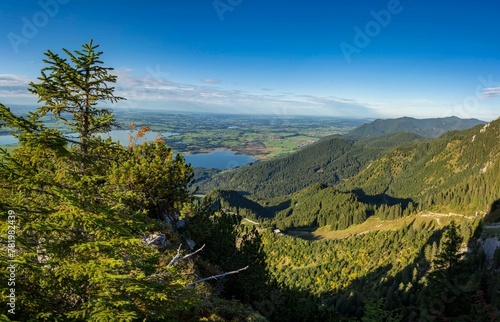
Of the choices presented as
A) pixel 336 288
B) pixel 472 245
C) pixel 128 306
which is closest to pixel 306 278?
pixel 336 288

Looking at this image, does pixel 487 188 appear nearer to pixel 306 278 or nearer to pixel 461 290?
pixel 306 278

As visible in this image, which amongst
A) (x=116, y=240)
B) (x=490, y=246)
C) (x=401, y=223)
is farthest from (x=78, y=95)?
(x=401, y=223)

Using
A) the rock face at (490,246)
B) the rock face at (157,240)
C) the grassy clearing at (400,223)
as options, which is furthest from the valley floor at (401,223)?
the rock face at (157,240)

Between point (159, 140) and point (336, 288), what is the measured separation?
10794 centimetres

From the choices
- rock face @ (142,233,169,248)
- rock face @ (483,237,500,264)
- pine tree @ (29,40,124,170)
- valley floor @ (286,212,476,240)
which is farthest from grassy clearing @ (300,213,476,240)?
pine tree @ (29,40,124,170)

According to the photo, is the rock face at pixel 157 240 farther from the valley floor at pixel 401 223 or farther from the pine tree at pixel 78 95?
the valley floor at pixel 401 223

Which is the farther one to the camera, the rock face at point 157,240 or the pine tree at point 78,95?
the rock face at point 157,240

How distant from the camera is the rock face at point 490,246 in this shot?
7900 cm

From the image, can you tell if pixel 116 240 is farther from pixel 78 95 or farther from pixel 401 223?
pixel 401 223

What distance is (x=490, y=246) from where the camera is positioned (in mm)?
82250

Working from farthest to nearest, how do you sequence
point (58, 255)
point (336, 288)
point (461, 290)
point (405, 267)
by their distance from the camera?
1. point (336, 288)
2. point (405, 267)
3. point (461, 290)
4. point (58, 255)

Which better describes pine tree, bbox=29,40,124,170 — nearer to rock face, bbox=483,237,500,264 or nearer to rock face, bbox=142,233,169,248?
rock face, bbox=142,233,169,248

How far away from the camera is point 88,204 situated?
984 cm

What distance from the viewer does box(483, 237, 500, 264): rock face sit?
3110 inches
